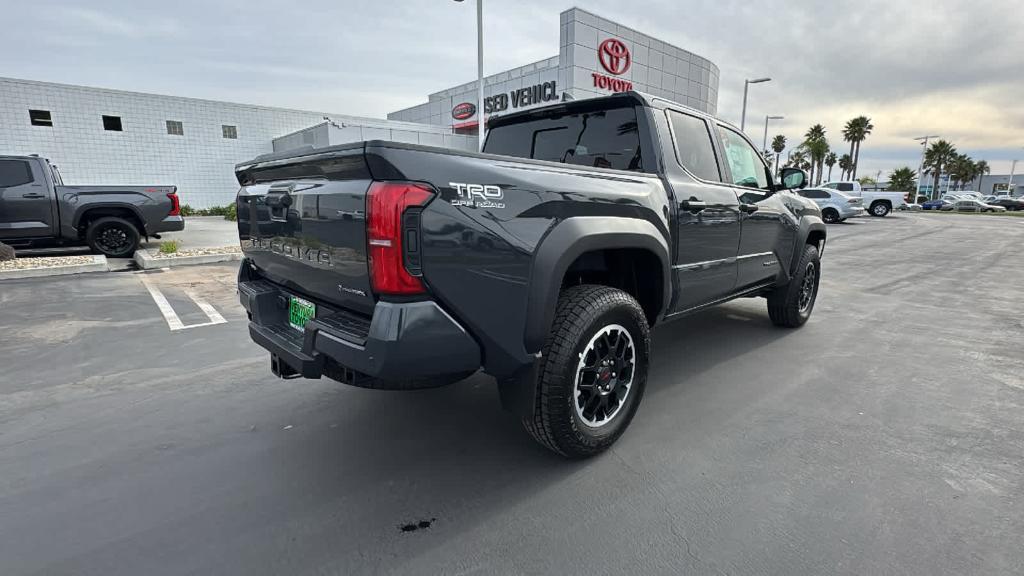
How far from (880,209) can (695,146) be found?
29129 millimetres

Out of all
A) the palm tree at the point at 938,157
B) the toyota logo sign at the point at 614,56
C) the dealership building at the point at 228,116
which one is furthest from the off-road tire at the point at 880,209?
the palm tree at the point at 938,157

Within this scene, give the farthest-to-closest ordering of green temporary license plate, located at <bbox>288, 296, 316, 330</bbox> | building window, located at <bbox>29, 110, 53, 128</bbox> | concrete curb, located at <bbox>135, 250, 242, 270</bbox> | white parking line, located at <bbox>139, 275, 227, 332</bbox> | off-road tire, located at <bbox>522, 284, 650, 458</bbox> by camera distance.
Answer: building window, located at <bbox>29, 110, 53, 128</bbox> → concrete curb, located at <bbox>135, 250, 242, 270</bbox> → white parking line, located at <bbox>139, 275, 227, 332</bbox> → green temporary license plate, located at <bbox>288, 296, 316, 330</bbox> → off-road tire, located at <bbox>522, 284, 650, 458</bbox>

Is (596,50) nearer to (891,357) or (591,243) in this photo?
(891,357)

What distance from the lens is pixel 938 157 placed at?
2891 inches

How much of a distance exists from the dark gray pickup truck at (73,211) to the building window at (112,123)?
51.6 feet

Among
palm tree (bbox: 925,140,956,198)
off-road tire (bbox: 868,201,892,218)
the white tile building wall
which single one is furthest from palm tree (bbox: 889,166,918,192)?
the white tile building wall

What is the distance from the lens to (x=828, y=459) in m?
2.72

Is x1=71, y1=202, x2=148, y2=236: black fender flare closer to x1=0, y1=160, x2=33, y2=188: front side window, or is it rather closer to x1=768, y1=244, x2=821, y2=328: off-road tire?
x1=0, y1=160, x2=33, y2=188: front side window

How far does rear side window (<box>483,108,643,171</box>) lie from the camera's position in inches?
132

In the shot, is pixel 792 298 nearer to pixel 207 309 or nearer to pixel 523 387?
pixel 523 387

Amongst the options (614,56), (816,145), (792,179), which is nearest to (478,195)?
(792,179)

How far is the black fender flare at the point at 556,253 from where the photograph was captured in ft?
7.54

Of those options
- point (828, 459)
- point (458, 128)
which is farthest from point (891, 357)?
point (458, 128)

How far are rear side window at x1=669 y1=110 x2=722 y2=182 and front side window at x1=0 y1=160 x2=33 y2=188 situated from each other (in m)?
10.5
